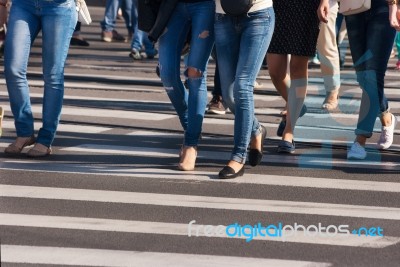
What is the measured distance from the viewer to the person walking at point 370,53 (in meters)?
9.62

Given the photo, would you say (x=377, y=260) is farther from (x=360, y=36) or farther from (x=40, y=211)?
(x=360, y=36)

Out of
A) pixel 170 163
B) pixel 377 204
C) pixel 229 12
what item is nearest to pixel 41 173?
pixel 170 163

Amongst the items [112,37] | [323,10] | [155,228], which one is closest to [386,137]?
[323,10]

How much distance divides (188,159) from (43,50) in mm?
1384

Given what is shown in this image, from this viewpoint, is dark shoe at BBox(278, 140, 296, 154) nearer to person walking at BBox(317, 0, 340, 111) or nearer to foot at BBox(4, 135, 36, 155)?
foot at BBox(4, 135, 36, 155)

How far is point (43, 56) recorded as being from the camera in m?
9.77

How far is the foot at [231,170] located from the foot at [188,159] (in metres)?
0.36

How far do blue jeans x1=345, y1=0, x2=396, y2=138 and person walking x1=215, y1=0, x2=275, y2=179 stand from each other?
1.07 metres

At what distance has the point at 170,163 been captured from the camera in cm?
973

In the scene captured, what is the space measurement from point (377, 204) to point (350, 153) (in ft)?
5.85

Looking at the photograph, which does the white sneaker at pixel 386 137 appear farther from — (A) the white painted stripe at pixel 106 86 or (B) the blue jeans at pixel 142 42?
(B) the blue jeans at pixel 142 42

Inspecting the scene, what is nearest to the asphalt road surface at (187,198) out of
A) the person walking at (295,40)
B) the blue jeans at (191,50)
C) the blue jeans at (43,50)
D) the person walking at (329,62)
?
the person walking at (329,62)

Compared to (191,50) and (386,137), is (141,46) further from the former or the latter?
(191,50)

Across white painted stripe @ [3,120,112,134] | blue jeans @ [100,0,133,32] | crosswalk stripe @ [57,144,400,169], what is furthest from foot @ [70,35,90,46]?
crosswalk stripe @ [57,144,400,169]
